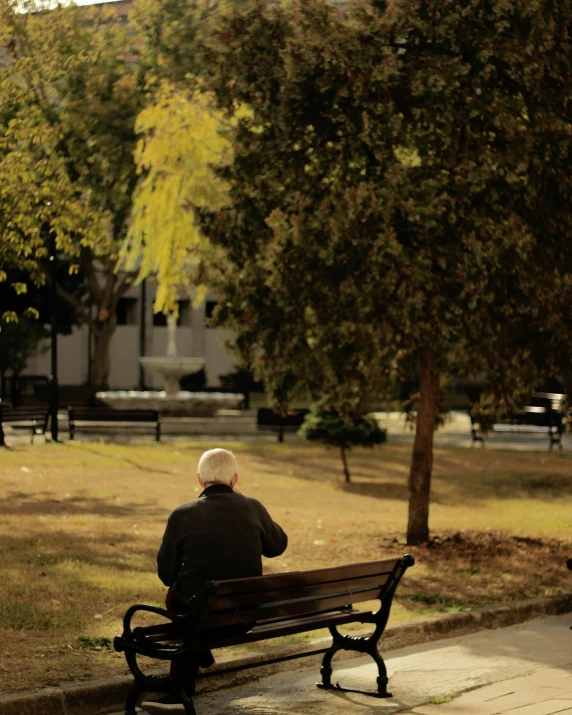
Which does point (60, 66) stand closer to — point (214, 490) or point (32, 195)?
point (32, 195)

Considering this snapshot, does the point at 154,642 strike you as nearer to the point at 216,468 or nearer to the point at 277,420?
the point at 216,468

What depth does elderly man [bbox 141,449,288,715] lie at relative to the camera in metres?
6.88

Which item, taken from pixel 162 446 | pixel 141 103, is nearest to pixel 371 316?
pixel 162 446

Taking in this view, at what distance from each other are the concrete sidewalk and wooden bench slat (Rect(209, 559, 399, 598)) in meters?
0.69

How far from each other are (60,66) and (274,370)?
497 cm

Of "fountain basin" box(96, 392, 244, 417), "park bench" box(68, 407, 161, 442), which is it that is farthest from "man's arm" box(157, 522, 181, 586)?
"fountain basin" box(96, 392, 244, 417)

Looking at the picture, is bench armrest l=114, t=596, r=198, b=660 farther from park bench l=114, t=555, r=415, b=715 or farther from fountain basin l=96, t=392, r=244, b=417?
fountain basin l=96, t=392, r=244, b=417

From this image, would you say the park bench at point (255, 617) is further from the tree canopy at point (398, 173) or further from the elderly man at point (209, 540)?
the tree canopy at point (398, 173)

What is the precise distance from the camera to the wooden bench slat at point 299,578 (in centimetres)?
654

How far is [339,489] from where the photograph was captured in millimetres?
20750

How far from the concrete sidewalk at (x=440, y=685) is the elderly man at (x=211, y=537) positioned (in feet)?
2.42

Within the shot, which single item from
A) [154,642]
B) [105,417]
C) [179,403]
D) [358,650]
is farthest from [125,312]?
[154,642]

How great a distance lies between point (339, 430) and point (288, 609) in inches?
605

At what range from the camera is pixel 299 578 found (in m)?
7.02
